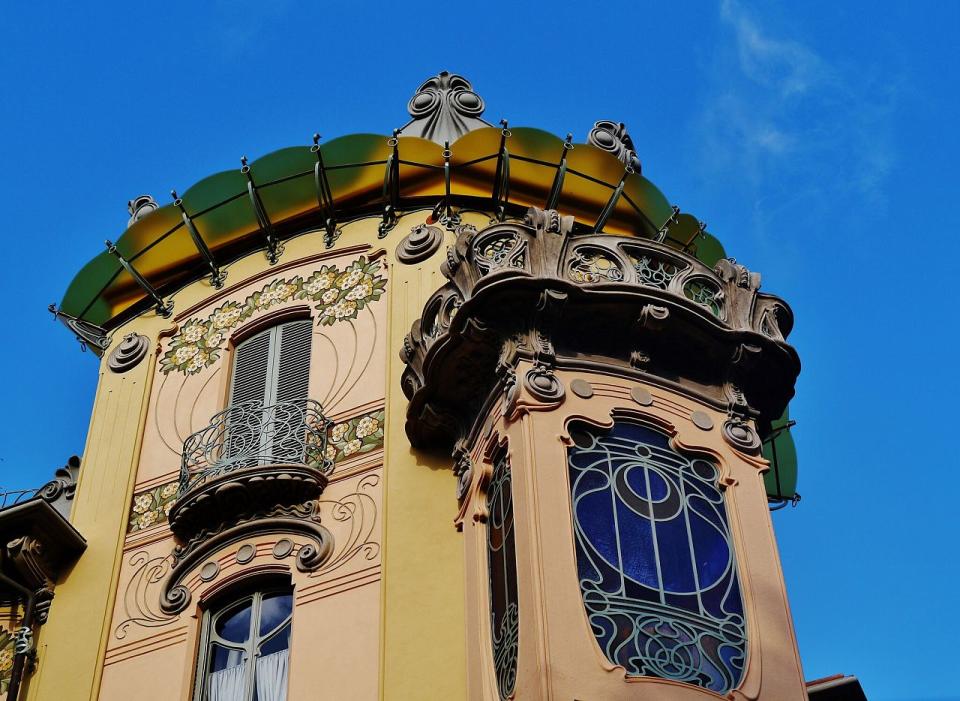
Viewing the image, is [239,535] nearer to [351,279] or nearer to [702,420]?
[351,279]

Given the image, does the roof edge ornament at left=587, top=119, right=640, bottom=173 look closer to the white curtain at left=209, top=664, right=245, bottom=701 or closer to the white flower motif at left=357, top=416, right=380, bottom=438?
the white flower motif at left=357, top=416, right=380, bottom=438

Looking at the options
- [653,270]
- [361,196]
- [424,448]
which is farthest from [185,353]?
[653,270]

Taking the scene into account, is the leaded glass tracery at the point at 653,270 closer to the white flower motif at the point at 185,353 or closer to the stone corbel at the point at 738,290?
the stone corbel at the point at 738,290

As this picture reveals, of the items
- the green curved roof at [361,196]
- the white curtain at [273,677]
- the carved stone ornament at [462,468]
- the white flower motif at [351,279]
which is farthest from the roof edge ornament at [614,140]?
the white curtain at [273,677]

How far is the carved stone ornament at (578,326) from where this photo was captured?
1510cm

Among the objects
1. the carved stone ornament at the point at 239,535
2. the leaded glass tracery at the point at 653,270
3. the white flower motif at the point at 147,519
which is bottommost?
the carved stone ornament at the point at 239,535

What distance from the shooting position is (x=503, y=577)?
45.7ft

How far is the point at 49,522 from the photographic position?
17172 mm

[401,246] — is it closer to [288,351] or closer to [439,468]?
[288,351]

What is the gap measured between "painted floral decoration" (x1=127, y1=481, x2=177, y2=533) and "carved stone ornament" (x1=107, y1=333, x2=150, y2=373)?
2.36 m

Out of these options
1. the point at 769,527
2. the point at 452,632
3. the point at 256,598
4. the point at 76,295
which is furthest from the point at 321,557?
the point at 76,295

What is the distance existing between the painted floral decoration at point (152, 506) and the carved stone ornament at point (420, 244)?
379 cm

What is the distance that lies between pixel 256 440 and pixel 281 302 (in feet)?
8.13

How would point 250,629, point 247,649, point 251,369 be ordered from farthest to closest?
point 251,369, point 250,629, point 247,649
